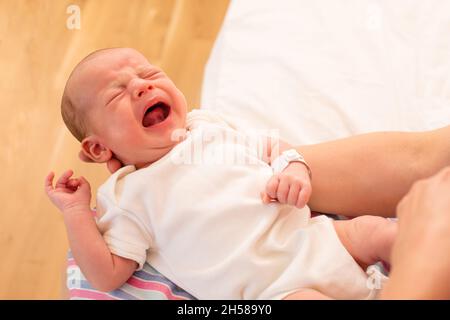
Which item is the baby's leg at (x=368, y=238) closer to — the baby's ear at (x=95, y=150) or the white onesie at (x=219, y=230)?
the white onesie at (x=219, y=230)

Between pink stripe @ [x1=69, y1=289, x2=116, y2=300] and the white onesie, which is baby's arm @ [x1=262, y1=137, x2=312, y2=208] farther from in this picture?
pink stripe @ [x1=69, y1=289, x2=116, y2=300]

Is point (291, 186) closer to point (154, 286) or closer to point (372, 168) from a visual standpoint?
point (372, 168)

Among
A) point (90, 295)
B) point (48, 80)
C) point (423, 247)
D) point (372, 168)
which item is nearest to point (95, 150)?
point (90, 295)

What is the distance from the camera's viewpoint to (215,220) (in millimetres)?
976

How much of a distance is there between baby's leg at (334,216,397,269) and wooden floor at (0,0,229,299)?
26.5 inches

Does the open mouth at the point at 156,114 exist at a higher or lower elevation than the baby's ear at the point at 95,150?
higher

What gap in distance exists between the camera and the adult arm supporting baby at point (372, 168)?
102 cm

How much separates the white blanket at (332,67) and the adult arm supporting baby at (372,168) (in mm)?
176

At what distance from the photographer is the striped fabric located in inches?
39.4

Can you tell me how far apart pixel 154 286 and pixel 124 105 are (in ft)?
1.07

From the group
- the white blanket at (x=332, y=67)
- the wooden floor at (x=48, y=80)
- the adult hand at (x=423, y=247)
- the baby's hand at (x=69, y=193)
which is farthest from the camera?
the wooden floor at (x=48, y=80)

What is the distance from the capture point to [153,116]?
1.08 m

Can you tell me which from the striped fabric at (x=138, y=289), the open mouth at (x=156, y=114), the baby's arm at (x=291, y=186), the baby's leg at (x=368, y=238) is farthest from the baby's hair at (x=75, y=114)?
the baby's leg at (x=368, y=238)

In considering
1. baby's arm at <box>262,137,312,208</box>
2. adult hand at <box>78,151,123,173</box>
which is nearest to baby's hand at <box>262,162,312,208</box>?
baby's arm at <box>262,137,312,208</box>
